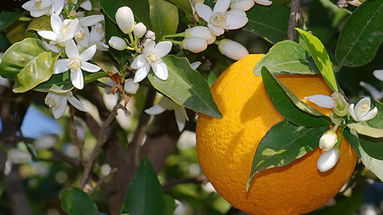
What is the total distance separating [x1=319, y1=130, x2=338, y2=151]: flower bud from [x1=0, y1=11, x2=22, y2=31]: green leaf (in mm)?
593

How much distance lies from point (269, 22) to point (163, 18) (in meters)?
0.16

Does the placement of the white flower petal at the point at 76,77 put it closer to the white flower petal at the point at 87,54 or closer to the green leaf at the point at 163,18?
the white flower petal at the point at 87,54

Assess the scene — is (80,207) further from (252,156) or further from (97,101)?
(252,156)

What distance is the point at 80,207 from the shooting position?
1.31 m

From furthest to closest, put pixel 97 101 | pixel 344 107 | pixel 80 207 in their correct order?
pixel 97 101, pixel 80 207, pixel 344 107

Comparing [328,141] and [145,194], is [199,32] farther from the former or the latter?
[145,194]

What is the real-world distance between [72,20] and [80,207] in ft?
1.32

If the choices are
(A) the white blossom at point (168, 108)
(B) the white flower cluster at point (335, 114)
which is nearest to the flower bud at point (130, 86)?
(A) the white blossom at point (168, 108)

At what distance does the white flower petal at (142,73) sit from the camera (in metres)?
1.04

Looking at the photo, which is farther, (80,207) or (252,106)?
(80,207)

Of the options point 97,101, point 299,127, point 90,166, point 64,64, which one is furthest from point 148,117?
point 299,127

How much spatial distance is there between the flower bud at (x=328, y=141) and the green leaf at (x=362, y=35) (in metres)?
0.14

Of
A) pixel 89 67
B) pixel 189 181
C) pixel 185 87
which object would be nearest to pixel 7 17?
pixel 89 67

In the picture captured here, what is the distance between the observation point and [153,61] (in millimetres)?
1028
